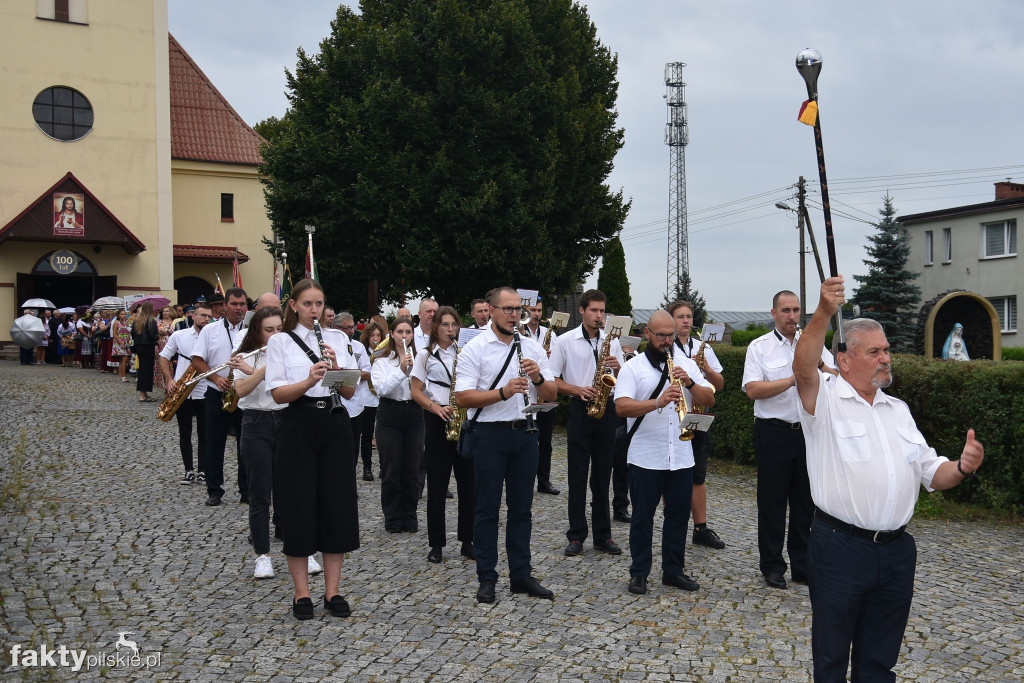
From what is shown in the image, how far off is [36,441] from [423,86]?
50.3 ft

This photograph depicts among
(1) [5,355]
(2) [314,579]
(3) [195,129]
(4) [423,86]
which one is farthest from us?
(3) [195,129]

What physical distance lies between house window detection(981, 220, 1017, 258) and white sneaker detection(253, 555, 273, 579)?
39032 mm

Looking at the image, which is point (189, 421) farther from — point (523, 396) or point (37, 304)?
point (37, 304)

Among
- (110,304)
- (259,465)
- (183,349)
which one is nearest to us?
(259,465)

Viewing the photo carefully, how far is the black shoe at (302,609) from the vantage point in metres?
6.12

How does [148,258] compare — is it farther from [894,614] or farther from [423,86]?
[894,614]

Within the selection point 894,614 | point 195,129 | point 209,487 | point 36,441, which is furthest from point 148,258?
point 894,614

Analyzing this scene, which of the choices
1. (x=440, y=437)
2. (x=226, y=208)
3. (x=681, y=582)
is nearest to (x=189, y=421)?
(x=440, y=437)

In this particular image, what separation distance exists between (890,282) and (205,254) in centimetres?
2824

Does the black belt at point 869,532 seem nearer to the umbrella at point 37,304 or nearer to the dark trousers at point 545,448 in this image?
the dark trousers at point 545,448

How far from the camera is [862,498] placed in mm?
4008

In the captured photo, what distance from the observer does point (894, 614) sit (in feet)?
13.3

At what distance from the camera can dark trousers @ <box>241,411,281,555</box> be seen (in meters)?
7.25

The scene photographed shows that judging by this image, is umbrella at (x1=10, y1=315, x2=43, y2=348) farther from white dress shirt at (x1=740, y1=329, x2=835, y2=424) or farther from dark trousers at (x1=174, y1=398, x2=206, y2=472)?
white dress shirt at (x1=740, y1=329, x2=835, y2=424)
